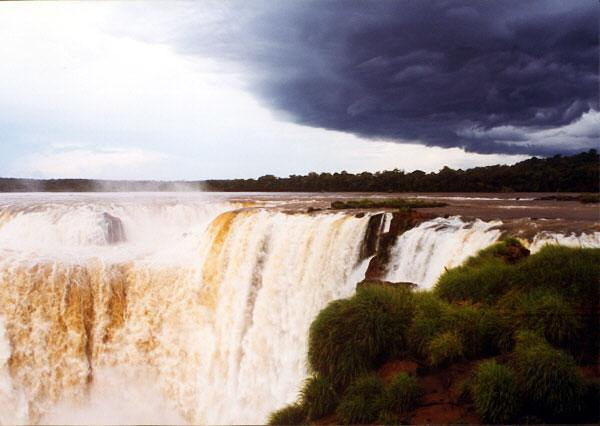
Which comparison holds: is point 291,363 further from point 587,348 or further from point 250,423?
point 587,348

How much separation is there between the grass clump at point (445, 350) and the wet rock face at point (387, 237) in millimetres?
5768

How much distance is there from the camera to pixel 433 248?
11.6m

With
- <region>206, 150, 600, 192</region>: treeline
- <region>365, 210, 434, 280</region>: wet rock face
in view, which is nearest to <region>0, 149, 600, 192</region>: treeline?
<region>206, 150, 600, 192</region>: treeline

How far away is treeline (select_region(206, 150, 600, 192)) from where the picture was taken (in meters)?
30.6

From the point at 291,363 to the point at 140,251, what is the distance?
36.6 feet

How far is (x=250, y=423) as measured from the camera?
12367 millimetres

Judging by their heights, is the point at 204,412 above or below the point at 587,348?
below

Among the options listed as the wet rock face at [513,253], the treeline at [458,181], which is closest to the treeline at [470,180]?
the treeline at [458,181]

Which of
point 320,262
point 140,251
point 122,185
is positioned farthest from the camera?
point 122,185

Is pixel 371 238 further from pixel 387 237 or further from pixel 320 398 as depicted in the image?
pixel 320 398

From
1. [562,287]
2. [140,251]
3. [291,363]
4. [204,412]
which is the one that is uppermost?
[562,287]

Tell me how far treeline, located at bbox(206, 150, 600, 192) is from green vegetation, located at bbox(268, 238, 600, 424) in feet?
80.9

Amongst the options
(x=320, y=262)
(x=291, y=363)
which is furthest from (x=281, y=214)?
(x=291, y=363)

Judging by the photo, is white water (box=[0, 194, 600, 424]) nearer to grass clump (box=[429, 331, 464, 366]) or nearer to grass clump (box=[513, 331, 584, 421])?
grass clump (box=[429, 331, 464, 366])
